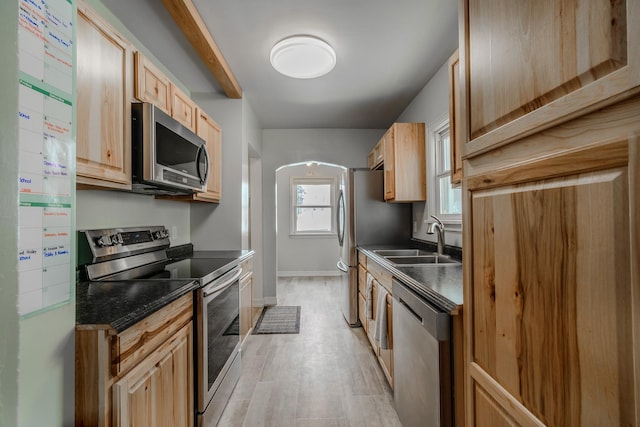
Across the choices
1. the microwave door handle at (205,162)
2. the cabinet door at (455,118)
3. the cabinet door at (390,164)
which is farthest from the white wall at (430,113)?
the microwave door handle at (205,162)

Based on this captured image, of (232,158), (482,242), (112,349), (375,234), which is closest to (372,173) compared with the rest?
(375,234)

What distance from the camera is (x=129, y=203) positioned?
2.16m

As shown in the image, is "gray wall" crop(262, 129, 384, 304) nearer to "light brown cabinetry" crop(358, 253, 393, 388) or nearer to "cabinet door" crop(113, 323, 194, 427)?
"light brown cabinetry" crop(358, 253, 393, 388)

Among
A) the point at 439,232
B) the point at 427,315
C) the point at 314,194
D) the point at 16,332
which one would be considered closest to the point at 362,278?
the point at 439,232

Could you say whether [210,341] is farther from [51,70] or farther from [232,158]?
[232,158]

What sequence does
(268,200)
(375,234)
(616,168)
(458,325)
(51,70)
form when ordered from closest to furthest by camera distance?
(616,168), (51,70), (458,325), (375,234), (268,200)

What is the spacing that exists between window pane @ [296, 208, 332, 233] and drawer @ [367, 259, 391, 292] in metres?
3.89

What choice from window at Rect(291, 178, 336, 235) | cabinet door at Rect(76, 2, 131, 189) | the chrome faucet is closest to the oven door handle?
cabinet door at Rect(76, 2, 131, 189)

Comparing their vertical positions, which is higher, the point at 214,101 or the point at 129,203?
the point at 214,101

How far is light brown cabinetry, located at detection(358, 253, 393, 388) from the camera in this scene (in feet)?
6.98

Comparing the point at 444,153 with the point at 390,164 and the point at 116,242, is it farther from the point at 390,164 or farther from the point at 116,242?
the point at 116,242

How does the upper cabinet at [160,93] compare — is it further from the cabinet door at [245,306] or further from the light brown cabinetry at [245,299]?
the cabinet door at [245,306]

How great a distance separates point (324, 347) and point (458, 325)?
1998 millimetres

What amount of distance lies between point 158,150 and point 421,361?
183 centimetres
